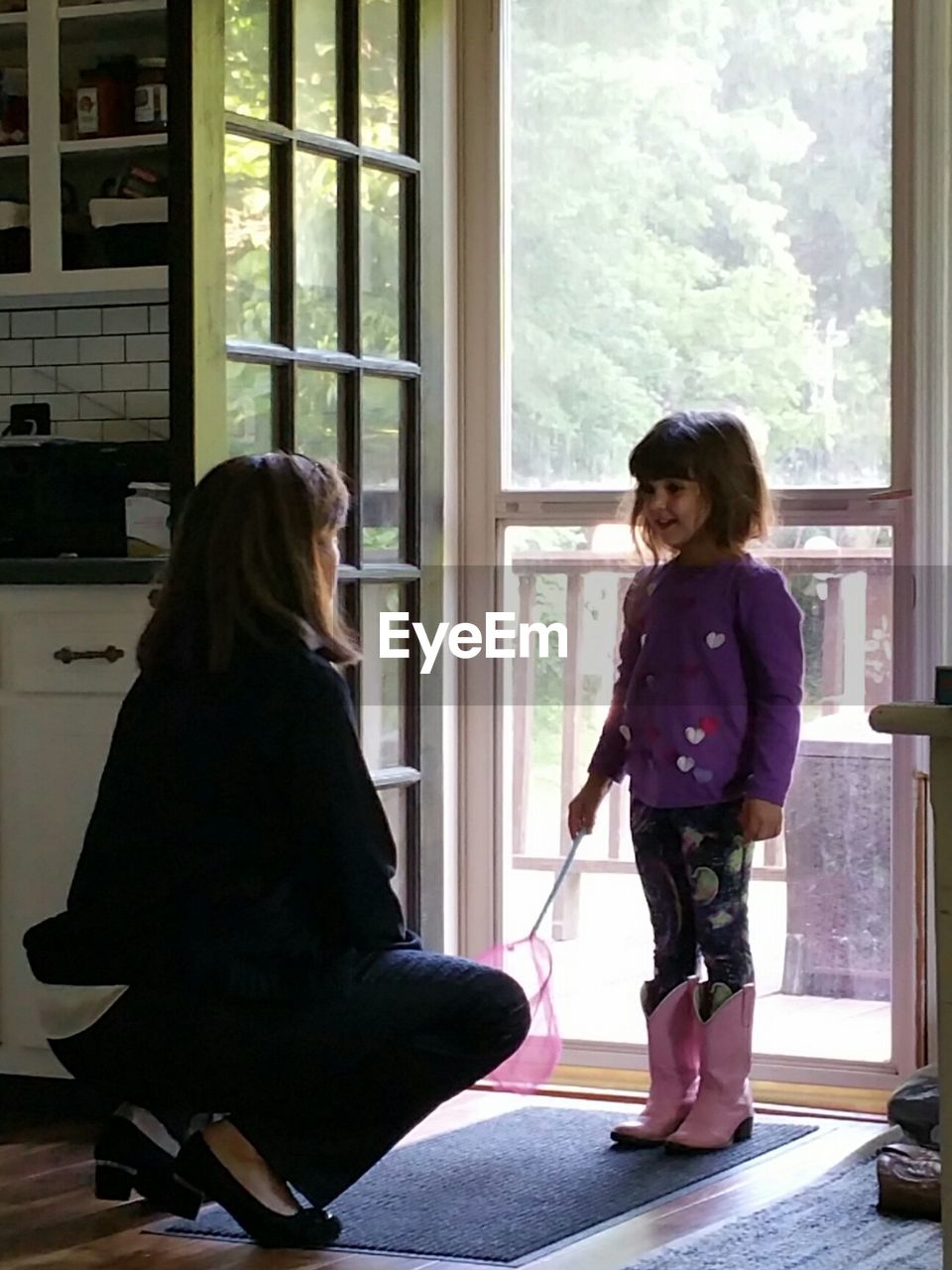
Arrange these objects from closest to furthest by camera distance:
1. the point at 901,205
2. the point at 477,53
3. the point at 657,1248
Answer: the point at 657,1248 < the point at 901,205 < the point at 477,53

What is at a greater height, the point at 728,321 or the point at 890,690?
the point at 728,321

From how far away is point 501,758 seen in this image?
3.64 m

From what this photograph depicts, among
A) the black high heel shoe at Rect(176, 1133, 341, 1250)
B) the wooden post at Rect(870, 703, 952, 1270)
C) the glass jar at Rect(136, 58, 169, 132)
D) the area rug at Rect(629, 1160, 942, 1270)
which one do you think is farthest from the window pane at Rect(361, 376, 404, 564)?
the wooden post at Rect(870, 703, 952, 1270)

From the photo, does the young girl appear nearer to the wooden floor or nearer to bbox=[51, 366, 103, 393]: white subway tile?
the wooden floor

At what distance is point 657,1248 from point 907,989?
3.23 feet

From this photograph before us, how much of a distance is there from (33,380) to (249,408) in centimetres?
113

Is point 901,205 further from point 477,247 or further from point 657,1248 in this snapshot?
point 657,1248

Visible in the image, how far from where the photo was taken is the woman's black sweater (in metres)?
2.42

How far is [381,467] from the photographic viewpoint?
3291mm

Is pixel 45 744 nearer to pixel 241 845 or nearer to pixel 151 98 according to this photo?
pixel 241 845

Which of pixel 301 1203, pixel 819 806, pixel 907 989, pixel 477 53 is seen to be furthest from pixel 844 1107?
pixel 477 53

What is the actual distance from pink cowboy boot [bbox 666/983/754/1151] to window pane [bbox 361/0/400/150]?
1.55 meters

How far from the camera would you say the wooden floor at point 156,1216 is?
8.03ft

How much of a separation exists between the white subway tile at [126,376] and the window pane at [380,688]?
849 millimetres
